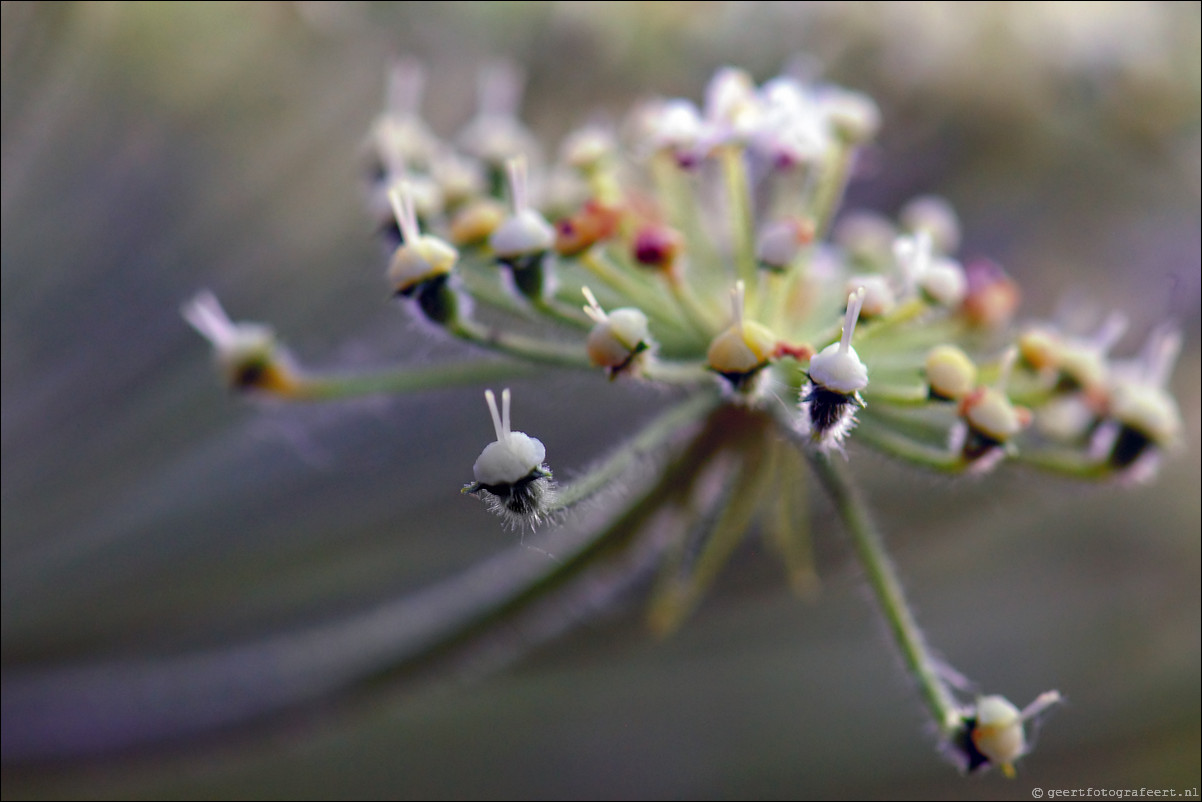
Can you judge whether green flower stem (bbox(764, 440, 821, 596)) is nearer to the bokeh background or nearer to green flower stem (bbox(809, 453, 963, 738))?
green flower stem (bbox(809, 453, 963, 738))

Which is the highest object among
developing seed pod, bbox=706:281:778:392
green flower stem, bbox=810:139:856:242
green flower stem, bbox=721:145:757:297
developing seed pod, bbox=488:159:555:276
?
green flower stem, bbox=810:139:856:242

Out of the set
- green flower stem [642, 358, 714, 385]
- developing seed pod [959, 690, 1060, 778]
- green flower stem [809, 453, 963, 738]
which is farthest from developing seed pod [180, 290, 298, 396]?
developing seed pod [959, 690, 1060, 778]

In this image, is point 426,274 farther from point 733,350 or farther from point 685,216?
point 685,216

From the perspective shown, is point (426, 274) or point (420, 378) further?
point (420, 378)

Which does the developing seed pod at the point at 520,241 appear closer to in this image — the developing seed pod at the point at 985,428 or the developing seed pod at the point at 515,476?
the developing seed pod at the point at 515,476

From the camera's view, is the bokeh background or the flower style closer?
the flower style

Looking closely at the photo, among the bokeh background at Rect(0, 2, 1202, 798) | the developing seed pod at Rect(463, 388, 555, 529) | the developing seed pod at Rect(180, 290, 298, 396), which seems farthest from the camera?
the bokeh background at Rect(0, 2, 1202, 798)

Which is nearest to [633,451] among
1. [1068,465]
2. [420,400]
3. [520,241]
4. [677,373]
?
[677,373]

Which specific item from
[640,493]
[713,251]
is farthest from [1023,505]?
[640,493]
